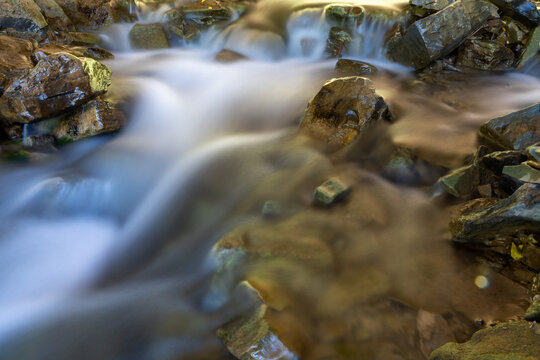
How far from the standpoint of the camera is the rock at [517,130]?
129 inches

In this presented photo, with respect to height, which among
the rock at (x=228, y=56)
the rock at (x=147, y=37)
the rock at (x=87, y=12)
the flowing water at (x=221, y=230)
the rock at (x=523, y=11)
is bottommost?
the flowing water at (x=221, y=230)

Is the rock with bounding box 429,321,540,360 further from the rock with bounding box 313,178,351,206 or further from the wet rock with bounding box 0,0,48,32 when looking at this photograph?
the wet rock with bounding box 0,0,48,32

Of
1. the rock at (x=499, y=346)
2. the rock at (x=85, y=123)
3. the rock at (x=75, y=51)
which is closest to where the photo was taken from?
the rock at (x=499, y=346)

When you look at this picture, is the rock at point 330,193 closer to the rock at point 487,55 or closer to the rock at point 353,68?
the rock at point 353,68

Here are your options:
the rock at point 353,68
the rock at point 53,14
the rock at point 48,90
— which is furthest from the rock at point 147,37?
the rock at point 353,68

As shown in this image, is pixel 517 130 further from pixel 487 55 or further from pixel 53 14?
pixel 53 14

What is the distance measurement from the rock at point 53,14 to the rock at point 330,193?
6.71 metres

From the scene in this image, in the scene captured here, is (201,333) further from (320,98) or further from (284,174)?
(320,98)

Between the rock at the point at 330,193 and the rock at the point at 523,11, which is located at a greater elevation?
the rock at the point at 523,11

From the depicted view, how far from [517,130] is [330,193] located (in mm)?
1942

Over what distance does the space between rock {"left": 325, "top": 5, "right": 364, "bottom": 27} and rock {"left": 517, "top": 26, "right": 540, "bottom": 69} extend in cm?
288

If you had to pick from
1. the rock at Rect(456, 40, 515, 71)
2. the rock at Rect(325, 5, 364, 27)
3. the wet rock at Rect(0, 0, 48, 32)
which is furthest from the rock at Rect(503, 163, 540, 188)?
the wet rock at Rect(0, 0, 48, 32)

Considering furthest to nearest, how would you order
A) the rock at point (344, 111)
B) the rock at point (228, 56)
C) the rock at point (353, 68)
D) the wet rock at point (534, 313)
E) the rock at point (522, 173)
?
the rock at point (228, 56) < the rock at point (353, 68) < the rock at point (344, 111) < the rock at point (522, 173) < the wet rock at point (534, 313)

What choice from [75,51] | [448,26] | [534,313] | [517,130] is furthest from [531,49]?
[75,51]
